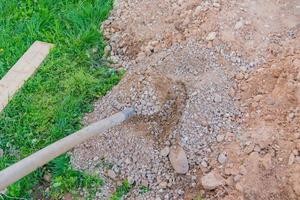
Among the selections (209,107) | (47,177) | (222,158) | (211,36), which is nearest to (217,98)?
(209,107)

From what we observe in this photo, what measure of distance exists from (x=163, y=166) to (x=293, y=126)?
35.9 inches

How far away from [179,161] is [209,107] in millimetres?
467

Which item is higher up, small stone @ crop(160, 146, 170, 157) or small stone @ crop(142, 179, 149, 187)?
small stone @ crop(160, 146, 170, 157)

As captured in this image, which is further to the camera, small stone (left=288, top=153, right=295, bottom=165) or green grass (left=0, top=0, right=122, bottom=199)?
green grass (left=0, top=0, right=122, bottom=199)

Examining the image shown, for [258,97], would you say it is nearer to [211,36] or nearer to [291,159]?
[291,159]

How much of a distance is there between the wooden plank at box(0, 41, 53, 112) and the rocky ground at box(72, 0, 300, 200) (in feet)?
1.91

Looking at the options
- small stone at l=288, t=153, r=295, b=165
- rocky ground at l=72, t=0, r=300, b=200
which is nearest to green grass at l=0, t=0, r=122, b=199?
rocky ground at l=72, t=0, r=300, b=200

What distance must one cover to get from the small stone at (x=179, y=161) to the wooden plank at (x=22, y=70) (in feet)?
4.76

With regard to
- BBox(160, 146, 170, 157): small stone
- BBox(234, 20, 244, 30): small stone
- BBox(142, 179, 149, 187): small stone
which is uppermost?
BBox(234, 20, 244, 30): small stone

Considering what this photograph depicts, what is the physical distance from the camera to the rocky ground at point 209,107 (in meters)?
3.27

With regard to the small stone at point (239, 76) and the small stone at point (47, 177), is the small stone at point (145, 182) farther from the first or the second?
the small stone at point (239, 76)

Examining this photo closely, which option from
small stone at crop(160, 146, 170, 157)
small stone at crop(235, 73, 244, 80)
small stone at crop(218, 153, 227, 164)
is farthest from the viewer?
small stone at crop(235, 73, 244, 80)

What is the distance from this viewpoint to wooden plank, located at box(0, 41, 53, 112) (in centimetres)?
404

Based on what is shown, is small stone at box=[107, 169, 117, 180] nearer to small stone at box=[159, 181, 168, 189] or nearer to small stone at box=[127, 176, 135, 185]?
small stone at box=[127, 176, 135, 185]
